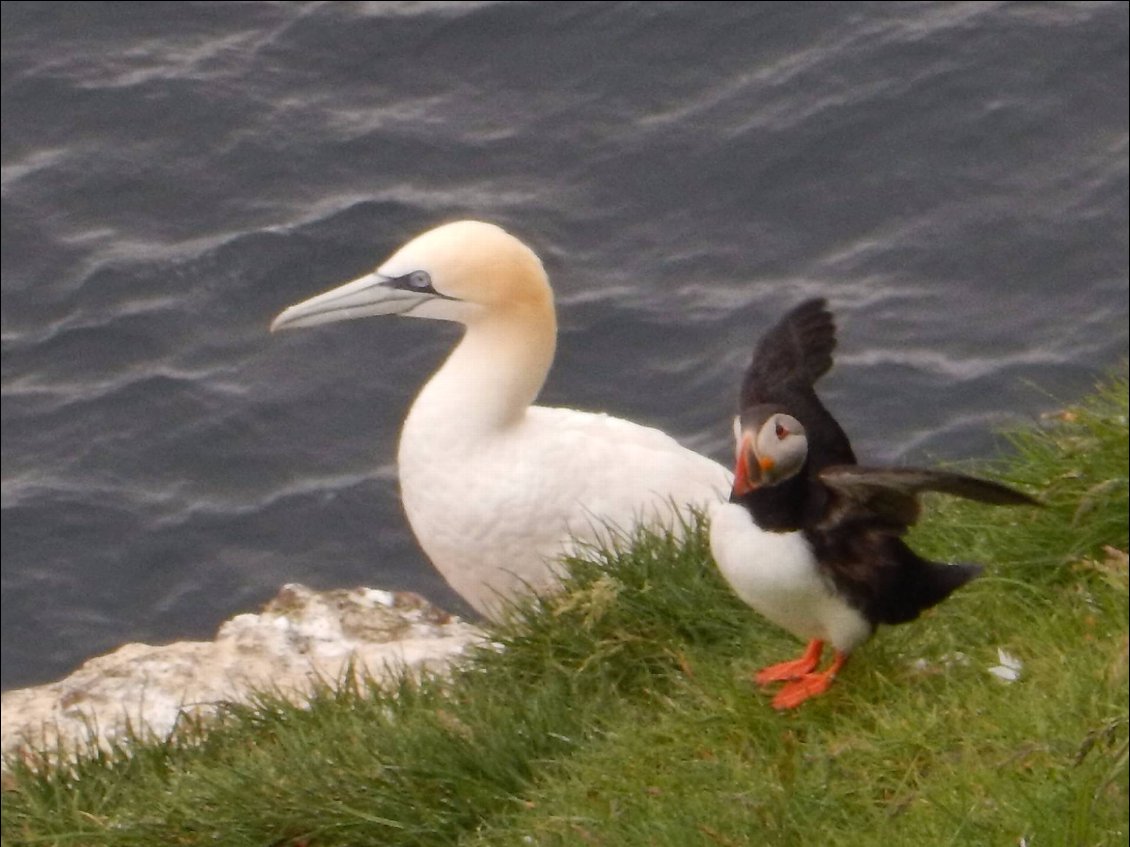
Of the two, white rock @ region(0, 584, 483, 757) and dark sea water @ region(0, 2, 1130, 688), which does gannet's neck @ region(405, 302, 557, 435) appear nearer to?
white rock @ region(0, 584, 483, 757)

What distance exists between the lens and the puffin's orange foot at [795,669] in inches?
189

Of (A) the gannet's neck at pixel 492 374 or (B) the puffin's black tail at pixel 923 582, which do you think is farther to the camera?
(A) the gannet's neck at pixel 492 374

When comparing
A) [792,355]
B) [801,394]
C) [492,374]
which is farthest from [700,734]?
[492,374]

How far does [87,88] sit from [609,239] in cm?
429

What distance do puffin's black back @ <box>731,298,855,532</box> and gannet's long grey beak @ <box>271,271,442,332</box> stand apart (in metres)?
2.26

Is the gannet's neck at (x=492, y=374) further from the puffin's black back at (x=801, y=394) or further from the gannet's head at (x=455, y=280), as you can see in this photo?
the puffin's black back at (x=801, y=394)

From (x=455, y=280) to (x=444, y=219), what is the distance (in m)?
6.24

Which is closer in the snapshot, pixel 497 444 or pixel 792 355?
pixel 792 355

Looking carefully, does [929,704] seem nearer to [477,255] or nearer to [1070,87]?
[477,255]

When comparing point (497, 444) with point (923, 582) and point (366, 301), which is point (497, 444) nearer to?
point (366, 301)

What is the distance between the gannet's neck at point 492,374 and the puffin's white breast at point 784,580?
2474 millimetres

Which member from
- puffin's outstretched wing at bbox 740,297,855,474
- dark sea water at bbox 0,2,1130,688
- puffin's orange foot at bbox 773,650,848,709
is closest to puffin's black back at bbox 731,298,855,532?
puffin's outstretched wing at bbox 740,297,855,474

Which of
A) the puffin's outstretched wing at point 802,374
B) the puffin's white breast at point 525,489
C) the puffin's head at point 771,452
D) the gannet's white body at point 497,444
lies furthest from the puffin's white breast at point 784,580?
the gannet's white body at point 497,444

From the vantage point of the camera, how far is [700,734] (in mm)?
4676
